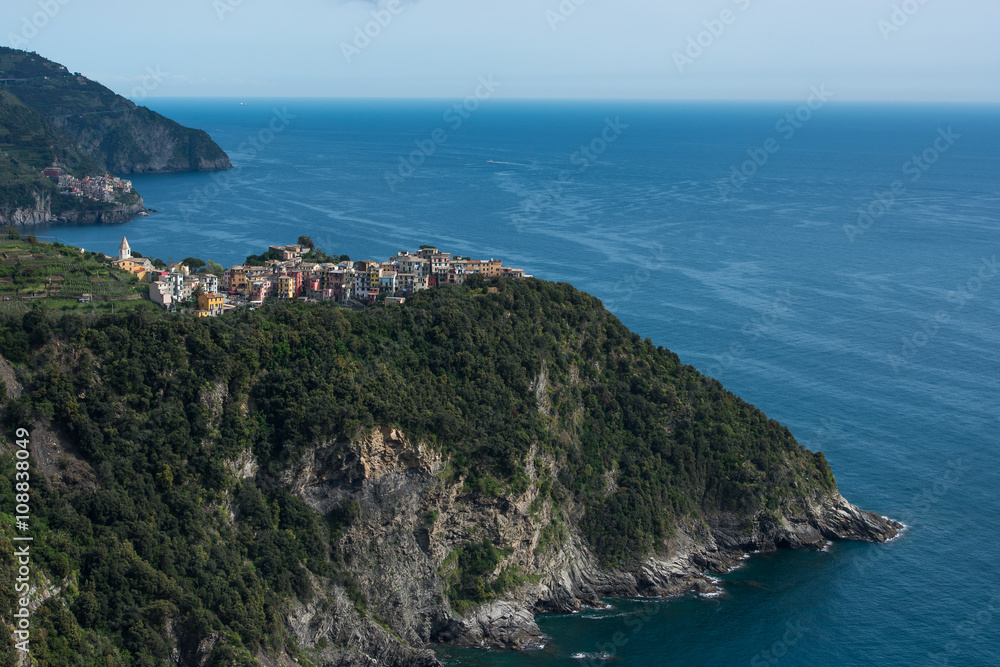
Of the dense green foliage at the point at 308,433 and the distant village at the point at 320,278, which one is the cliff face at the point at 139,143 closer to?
the distant village at the point at 320,278

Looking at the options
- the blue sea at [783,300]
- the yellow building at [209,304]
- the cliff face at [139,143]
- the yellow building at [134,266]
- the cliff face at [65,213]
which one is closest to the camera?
the blue sea at [783,300]

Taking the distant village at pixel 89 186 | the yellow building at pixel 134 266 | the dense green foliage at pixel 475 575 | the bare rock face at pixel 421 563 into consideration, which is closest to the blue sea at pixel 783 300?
the bare rock face at pixel 421 563

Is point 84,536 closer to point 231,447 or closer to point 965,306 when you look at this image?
point 231,447

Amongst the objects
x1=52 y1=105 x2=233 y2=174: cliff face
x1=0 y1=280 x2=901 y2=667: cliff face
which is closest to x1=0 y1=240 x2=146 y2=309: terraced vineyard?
x1=0 y1=280 x2=901 y2=667: cliff face

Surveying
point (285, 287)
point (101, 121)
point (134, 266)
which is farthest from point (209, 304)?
point (101, 121)

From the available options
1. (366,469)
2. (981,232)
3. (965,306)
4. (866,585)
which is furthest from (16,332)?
(981,232)

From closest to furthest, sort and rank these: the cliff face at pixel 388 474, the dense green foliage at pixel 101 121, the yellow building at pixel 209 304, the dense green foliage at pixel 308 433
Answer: the dense green foliage at pixel 308 433, the cliff face at pixel 388 474, the yellow building at pixel 209 304, the dense green foliage at pixel 101 121
